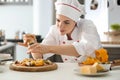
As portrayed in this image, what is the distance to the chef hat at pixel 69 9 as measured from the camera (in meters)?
1.89

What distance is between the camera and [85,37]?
188 cm

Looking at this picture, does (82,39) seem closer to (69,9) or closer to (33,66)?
(69,9)

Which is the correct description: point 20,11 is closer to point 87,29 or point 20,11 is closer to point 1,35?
point 1,35

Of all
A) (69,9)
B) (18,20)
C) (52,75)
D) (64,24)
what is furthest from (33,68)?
(18,20)

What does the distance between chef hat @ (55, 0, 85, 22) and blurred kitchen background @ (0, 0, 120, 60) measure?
164cm

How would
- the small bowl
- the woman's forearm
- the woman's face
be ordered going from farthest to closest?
the woman's face < the woman's forearm < the small bowl

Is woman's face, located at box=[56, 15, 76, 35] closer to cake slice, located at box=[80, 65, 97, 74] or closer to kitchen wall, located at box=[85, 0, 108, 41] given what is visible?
cake slice, located at box=[80, 65, 97, 74]

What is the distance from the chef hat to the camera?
1886mm

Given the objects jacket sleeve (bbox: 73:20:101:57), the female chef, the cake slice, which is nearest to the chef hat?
the female chef

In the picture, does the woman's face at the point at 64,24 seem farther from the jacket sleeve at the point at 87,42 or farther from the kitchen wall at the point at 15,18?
the kitchen wall at the point at 15,18

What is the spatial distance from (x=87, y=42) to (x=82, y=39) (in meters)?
0.09

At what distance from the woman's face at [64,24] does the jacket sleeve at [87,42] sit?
0.35 ft

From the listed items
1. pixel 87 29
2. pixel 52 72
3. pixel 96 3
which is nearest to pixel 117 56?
pixel 96 3

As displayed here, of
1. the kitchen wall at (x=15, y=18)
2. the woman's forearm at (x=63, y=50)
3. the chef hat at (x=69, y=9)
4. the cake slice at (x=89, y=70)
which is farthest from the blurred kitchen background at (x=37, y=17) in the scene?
the cake slice at (x=89, y=70)
